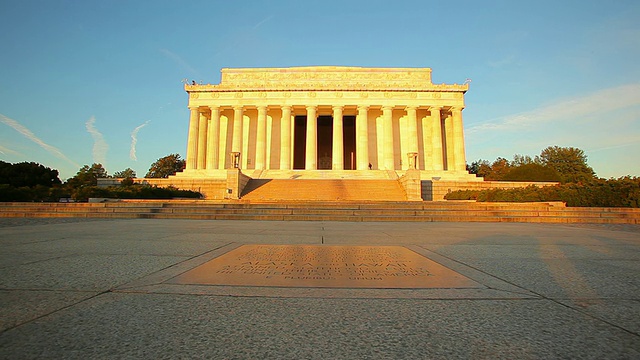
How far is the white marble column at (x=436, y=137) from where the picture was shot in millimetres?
45156

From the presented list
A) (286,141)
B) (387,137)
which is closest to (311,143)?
(286,141)

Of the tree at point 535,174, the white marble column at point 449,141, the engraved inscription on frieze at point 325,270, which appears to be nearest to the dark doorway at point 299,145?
the white marble column at point 449,141

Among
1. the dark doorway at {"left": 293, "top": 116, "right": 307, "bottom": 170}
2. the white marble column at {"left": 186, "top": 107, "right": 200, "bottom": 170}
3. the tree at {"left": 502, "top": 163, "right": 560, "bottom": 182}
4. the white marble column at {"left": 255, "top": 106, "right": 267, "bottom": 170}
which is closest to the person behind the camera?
the tree at {"left": 502, "top": 163, "right": 560, "bottom": 182}

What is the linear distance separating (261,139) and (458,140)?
2661cm

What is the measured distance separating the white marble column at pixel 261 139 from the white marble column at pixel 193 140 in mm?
8162

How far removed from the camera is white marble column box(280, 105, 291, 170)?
45169mm

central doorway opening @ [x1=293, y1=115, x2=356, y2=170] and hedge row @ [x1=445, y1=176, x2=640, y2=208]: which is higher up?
central doorway opening @ [x1=293, y1=115, x2=356, y2=170]

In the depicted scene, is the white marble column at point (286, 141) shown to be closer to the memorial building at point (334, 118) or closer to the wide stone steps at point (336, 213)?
the memorial building at point (334, 118)

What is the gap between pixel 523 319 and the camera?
2094mm

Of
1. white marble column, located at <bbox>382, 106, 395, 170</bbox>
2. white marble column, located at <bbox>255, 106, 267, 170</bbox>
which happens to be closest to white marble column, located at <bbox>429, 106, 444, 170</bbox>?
white marble column, located at <bbox>382, 106, 395, 170</bbox>

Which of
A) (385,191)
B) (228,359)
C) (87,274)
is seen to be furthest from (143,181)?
(228,359)

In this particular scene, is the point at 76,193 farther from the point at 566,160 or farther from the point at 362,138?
the point at 566,160

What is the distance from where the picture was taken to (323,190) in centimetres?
3131

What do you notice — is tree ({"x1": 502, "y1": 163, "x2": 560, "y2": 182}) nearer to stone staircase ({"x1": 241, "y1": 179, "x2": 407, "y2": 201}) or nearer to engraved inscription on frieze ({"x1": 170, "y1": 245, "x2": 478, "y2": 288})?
stone staircase ({"x1": 241, "y1": 179, "x2": 407, "y2": 201})
